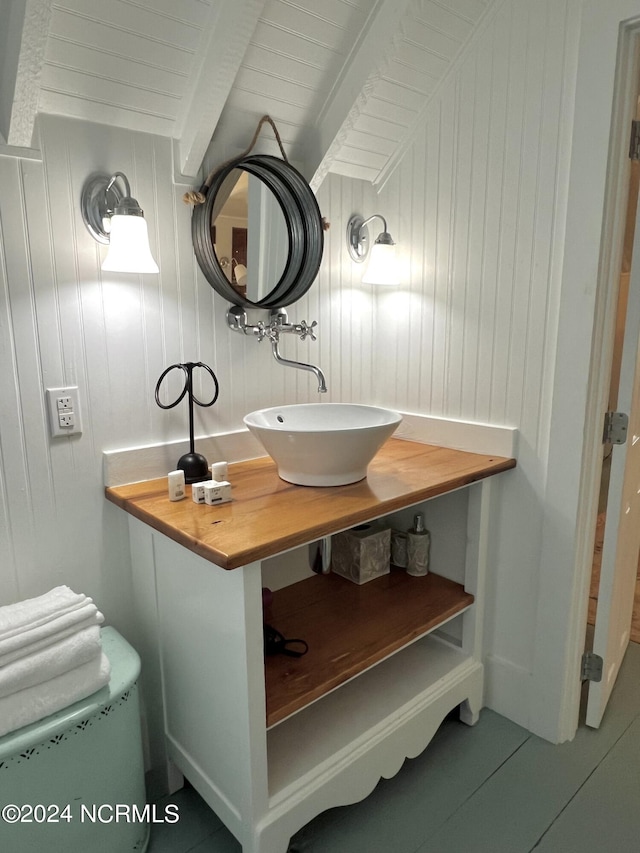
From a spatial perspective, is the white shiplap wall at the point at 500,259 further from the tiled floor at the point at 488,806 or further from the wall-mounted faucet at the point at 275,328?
the wall-mounted faucet at the point at 275,328

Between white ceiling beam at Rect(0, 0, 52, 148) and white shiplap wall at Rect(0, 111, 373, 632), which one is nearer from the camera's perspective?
→ white ceiling beam at Rect(0, 0, 52, 148)

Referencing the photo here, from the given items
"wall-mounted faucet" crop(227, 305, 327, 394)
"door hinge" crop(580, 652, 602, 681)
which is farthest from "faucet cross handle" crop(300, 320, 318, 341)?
"door hinge" crop(580, 652, 602, 681)

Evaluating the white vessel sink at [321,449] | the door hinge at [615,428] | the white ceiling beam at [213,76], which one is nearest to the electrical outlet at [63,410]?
the white vessel sink at [321,449]

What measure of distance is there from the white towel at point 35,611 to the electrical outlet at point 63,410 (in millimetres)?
381

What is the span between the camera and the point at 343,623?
1.60 metres

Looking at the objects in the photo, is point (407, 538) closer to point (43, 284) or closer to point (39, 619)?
point (39, 619)

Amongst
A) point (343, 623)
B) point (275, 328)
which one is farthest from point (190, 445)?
point (343, 623)

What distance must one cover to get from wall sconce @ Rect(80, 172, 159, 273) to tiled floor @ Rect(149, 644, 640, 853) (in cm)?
138

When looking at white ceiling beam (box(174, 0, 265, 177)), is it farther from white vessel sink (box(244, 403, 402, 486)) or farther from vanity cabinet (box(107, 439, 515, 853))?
vanity cabinet (box(107, 439, 515, 853))

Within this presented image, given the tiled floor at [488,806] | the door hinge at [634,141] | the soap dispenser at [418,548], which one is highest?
the door hinge at [634,141]

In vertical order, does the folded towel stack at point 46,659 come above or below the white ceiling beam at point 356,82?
below

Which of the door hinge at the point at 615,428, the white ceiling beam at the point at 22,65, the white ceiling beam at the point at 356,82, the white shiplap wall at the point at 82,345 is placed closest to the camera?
the white ceiling beam at the point at 22,65

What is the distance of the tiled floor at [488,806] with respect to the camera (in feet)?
4.50

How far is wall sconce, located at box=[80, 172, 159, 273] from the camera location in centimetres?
130
